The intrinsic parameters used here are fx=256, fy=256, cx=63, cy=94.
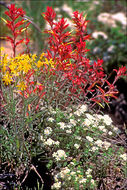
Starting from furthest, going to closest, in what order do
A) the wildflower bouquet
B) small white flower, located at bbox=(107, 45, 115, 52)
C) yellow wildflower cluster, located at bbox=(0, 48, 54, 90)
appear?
small white flower, located at bbox=(107, 45, 115, 52) < the wildflower bouquet < yellow wildflower cluster, located at bbox=(0, 48, 54, 90)

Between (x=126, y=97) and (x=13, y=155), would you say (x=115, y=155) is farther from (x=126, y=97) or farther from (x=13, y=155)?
(x=126, y=97)

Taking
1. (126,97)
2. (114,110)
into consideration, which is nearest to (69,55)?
(114,110)

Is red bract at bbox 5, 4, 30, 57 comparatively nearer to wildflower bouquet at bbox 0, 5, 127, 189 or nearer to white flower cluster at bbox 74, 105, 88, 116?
wildflower bouquet at bbox 0, 5, 127, 189

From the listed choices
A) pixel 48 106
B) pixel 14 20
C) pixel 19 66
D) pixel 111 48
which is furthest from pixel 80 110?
pixel 111 48

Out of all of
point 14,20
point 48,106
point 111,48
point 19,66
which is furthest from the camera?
point 111,48

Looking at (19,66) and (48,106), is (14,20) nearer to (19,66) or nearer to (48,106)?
(19,66)

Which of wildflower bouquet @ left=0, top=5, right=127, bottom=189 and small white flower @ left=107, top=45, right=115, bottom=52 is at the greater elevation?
small white flower @ left=107, top=45, right=115, bottom=52

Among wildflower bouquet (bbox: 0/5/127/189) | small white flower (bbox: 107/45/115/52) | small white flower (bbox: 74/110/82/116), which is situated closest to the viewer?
wildflower bouquet (bbox: 0/5/127/189)

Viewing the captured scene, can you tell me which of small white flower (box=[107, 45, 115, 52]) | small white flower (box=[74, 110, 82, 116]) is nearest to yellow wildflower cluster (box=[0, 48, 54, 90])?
small white flower (box=[74, 110, 82, 116])

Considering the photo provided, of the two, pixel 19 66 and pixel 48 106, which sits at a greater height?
pixel 19 66

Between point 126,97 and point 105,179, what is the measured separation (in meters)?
1.78

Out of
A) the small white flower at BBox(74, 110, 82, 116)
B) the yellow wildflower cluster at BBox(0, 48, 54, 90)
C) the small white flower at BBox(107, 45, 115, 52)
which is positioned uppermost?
the small white flower at BBox(107, 45, 115, 52)

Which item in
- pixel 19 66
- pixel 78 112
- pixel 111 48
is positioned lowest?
pixel 78 112

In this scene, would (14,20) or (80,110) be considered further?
(80,110)
